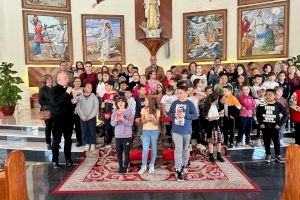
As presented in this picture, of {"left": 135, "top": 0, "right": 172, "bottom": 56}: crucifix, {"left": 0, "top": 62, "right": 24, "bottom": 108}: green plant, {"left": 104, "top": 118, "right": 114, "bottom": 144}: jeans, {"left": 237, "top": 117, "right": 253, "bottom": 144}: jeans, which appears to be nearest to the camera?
{"left": 237, "top": 117, "right": 253, "bottom": 144}: jeans

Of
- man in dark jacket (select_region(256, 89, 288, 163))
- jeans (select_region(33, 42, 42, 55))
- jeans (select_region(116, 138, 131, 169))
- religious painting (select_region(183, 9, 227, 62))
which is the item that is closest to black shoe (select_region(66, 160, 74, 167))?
jeans (select_region(116, 138, 131, 169))

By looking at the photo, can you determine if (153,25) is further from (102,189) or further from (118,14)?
(102,189)

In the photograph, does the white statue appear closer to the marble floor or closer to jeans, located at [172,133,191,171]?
the marble floor

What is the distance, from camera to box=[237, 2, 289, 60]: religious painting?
10.7 metres

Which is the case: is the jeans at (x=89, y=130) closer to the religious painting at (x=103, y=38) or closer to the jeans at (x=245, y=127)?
the jeans at (x=245, y=127)

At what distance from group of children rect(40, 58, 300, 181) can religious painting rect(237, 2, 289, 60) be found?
153 inches

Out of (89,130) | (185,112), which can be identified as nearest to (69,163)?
(89,130)

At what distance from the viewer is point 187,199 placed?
4.25m

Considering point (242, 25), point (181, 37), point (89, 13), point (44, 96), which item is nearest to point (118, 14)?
point (89, 13)

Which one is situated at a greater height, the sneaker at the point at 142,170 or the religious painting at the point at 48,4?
the religious painting at the point at 48,4

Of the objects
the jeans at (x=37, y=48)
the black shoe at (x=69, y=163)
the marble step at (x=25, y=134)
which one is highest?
the jeans at (x=37, y=48)

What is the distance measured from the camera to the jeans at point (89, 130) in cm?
628

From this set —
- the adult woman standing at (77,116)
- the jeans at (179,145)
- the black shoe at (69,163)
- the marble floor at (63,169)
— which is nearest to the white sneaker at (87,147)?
the marble floor at (63,169)

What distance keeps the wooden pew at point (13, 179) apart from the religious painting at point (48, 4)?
34.7 ft
